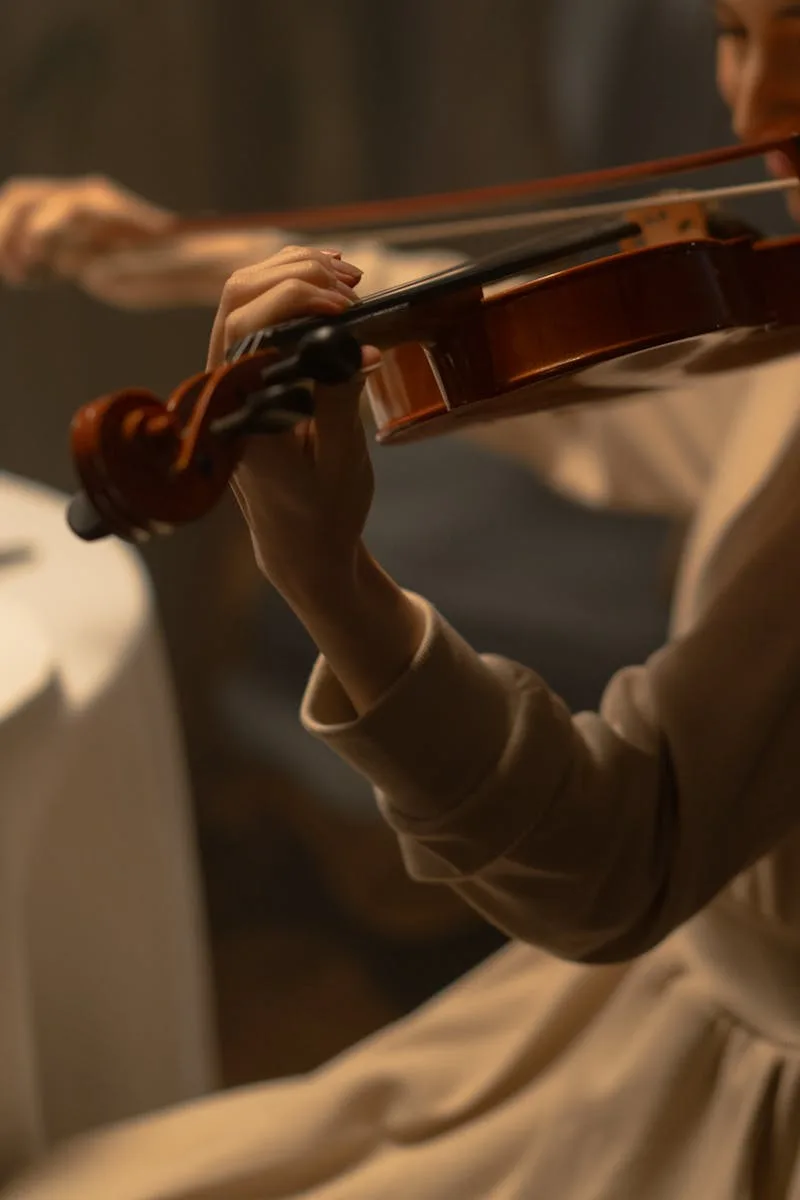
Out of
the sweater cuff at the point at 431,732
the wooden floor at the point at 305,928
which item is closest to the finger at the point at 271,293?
the sweater cuff at the point at 431,732

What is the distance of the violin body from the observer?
36cm

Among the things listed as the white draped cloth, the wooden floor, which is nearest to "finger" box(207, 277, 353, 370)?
the white draped cloth

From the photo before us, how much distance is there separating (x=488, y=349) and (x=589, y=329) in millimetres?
27

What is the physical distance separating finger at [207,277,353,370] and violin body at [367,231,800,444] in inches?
1.2

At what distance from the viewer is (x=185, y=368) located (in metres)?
1.19

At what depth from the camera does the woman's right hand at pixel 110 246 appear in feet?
2.61

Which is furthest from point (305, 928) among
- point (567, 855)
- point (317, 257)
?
point (317, 257)

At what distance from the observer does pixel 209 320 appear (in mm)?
930

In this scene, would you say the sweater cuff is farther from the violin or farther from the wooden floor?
the wooden floor

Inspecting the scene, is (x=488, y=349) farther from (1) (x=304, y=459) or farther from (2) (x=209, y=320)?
(2) (x=209, y=320)

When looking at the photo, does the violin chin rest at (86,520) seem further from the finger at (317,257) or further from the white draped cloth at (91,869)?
the white draped cloth at (91,869)

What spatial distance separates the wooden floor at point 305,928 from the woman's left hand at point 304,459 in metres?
0.59

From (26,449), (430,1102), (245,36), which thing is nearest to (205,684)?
(26,449)

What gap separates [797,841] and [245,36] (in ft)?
3.72
